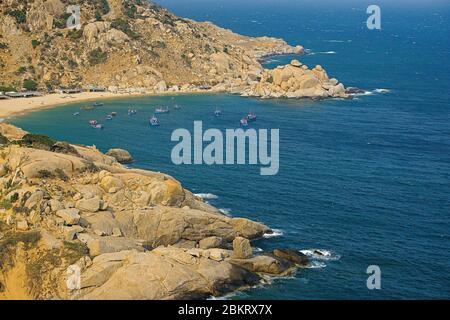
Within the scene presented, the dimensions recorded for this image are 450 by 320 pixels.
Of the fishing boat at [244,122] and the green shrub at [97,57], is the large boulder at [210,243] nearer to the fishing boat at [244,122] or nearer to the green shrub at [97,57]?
the fishing boat at [244,122]

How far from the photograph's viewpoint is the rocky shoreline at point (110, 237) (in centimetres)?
6044

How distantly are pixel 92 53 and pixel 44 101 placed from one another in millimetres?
29994

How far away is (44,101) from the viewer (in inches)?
6161

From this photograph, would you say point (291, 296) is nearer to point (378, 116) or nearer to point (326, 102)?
point (378, 116)

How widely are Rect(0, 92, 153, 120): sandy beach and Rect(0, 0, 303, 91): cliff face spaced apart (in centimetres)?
821

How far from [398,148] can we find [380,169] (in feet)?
50.5

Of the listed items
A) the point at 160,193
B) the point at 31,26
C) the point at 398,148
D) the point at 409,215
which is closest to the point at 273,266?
the point at 160,193

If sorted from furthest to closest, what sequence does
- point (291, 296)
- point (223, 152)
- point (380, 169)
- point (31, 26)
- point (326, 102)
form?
point (31, 26) → point (326, 102) → point (223, 152) → point (380, 169) → point (291, 296)

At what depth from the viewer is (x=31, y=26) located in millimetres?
182500

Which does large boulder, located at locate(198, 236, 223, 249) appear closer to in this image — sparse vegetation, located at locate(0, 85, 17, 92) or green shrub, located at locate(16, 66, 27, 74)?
sparse vegetation, located at locate(0, 85, 17, 92)

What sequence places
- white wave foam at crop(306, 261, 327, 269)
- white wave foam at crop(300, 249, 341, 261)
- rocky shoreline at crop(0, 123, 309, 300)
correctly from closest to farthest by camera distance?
1. rocky shoreline at crop(0, 123, 309, 300)
2. white wave foam at crop(306, 261, 327, 269)
3. white wave foam at crop(300, 249, 341, 261)

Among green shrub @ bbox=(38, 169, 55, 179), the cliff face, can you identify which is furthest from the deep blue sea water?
green shrub @ bbox=(38, 169, 55, 179)

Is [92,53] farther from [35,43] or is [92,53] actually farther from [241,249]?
[241,249]

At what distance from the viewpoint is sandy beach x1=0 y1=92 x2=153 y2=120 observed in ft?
477
